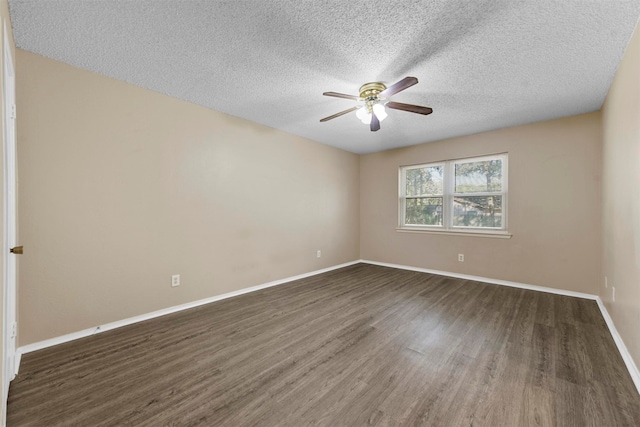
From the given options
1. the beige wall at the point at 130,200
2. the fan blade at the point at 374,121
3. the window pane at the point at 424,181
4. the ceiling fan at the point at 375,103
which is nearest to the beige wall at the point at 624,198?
the ceiling fan at the point at 375,103

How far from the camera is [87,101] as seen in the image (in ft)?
7.46

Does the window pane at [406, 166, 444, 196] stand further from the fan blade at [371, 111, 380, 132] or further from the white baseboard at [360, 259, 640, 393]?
the fan blade at [371, 111, 380, 132]

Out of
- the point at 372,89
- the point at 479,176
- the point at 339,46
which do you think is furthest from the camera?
the point at 479,176

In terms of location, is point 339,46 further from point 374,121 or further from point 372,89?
point 374,121

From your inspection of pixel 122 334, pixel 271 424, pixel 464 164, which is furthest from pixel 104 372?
pixel 464 164

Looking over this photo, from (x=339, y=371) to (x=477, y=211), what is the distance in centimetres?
363

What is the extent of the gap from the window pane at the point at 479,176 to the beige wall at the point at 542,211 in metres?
0.18

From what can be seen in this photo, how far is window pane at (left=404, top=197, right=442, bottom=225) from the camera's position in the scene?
461 centimetres

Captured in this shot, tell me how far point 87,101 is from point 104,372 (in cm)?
231

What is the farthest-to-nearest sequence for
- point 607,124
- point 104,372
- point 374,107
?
1. point 607,124
2. point 374,107
3. point 104,372

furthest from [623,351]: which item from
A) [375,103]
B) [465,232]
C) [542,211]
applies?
[375,103]

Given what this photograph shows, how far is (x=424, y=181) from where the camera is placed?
4.76 metres

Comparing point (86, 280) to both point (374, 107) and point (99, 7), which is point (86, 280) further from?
point (374, 107)

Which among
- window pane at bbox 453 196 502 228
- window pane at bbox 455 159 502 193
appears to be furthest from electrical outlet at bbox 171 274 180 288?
window pane at bbox 455 159 502 193
